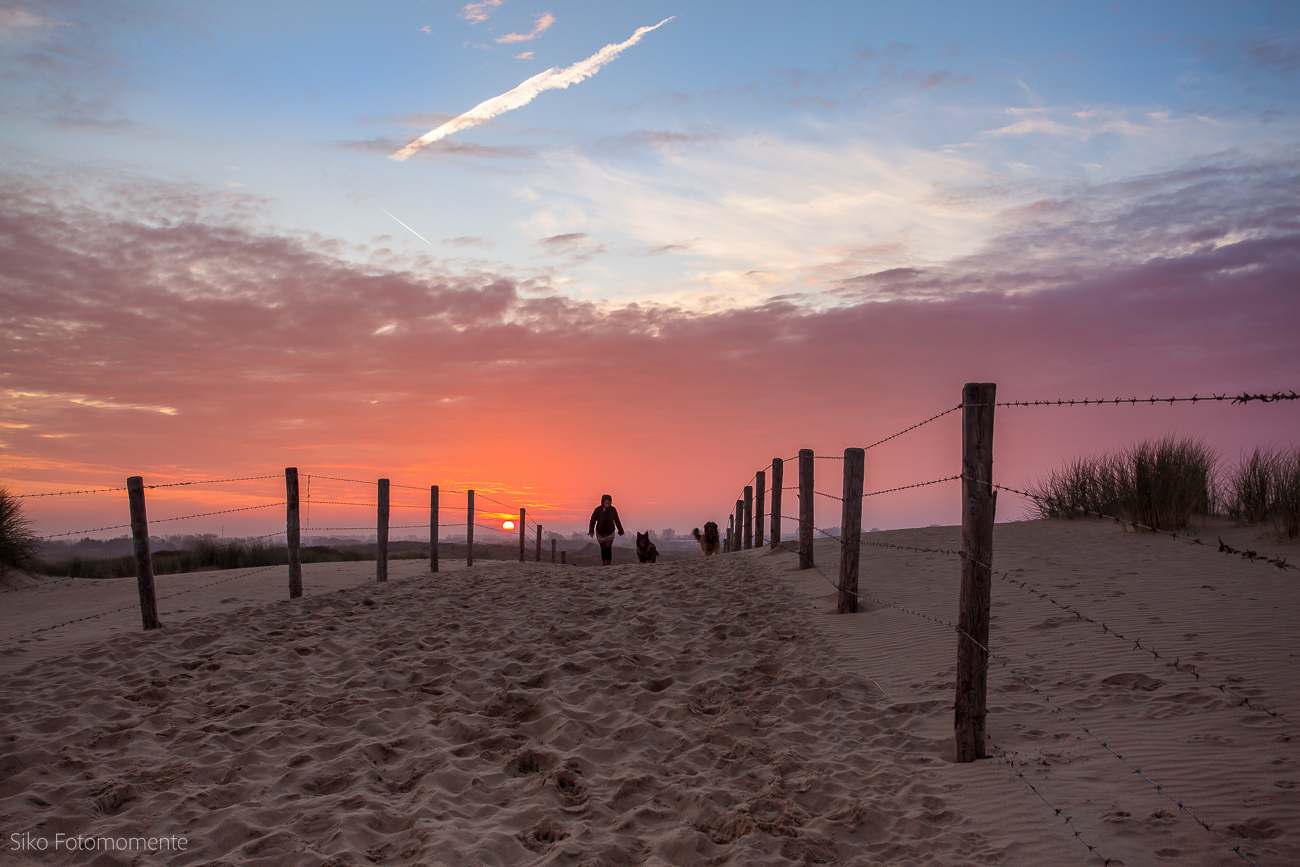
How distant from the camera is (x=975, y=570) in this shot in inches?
174

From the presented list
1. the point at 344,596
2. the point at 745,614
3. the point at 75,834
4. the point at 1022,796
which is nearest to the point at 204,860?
the point at 75,834

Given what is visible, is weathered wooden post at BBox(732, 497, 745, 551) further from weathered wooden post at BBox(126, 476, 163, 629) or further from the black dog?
weathered wooden post at BBox(126, 476, 163, 629)

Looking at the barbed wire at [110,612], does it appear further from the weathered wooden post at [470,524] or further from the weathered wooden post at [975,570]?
the weathered wooden post at [975,570]

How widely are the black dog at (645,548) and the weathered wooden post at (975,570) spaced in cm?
1378

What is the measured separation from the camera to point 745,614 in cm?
846

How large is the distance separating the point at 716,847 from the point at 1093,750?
7.96 ft

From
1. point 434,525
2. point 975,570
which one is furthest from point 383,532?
point 975,570

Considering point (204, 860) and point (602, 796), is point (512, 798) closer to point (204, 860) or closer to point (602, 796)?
point (602, 796)

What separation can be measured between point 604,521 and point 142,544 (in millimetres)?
9169

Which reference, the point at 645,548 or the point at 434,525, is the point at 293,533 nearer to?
the point at 434,525

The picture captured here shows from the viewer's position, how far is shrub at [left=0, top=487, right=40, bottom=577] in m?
14.0

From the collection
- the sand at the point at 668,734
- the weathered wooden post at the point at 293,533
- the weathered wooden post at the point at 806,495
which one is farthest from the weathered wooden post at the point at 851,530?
the weathered wooden post at the point at 293,533

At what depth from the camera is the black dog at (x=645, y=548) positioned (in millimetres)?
18250

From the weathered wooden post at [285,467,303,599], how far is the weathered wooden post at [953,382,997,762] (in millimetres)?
9198
